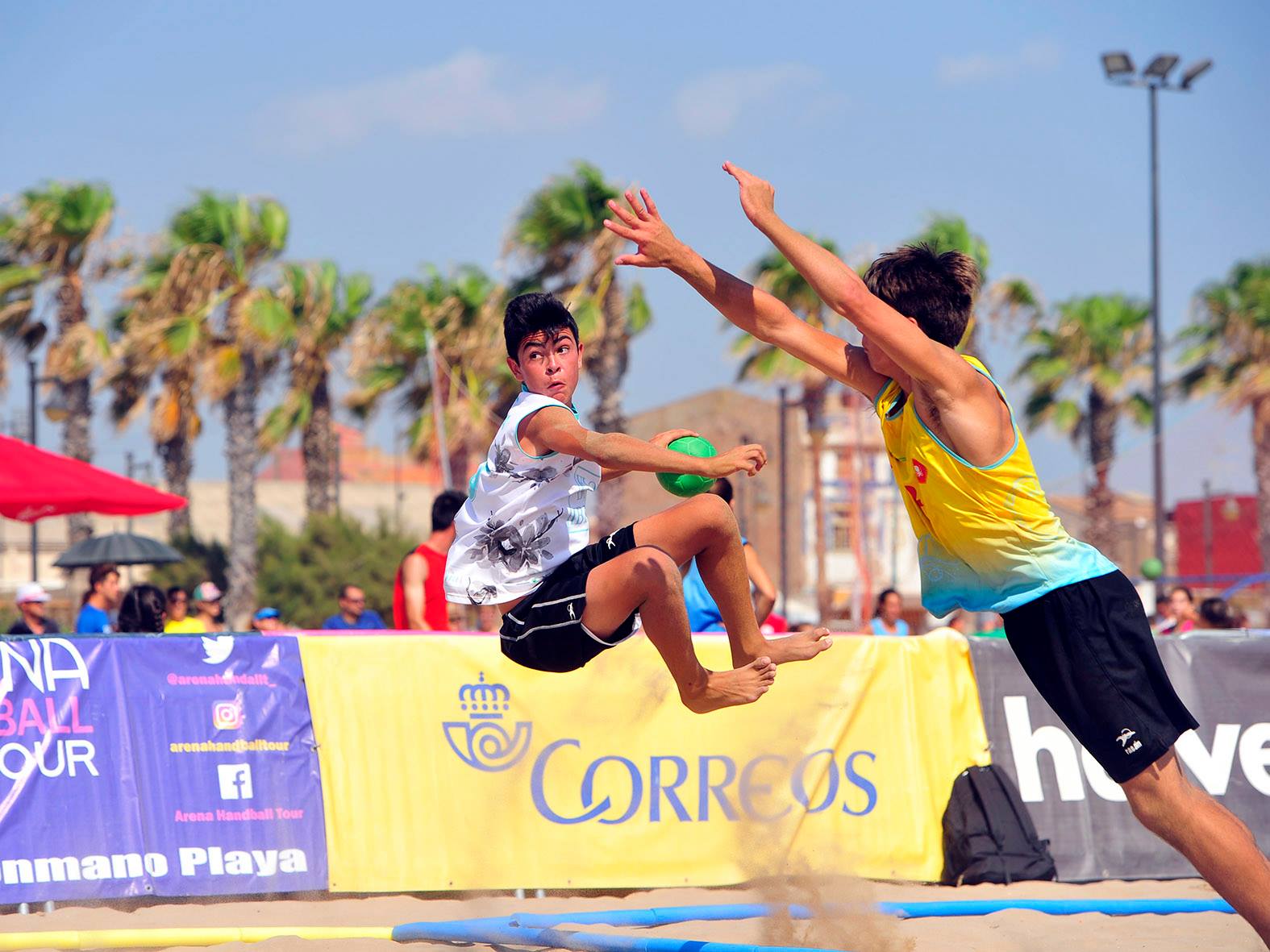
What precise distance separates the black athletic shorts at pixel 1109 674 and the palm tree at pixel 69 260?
2417cm

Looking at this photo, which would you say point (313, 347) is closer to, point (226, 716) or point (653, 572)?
point (226, 716)

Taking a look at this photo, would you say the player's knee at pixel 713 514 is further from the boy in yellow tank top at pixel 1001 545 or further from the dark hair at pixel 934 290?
the dark hair at pixel 934 290

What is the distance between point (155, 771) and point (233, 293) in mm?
19662

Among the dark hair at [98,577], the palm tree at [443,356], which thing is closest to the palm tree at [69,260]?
the palm tree at [443,356]

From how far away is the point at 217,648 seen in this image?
7.29 metres

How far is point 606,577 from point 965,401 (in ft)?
4.07

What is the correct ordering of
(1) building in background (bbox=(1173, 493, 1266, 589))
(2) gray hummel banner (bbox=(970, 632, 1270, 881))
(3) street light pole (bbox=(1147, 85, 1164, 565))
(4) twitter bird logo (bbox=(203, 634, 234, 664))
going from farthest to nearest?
(1) building in background (bbox=(1173, 493, 1266, 589)) → (3) street light pole (bbox=(1147, 85, 1164, 565)) → (2) gray hummel banner (bbox=(970, 632, 1270, 881)) → (4) twitter bird logo (bbox=(203, 634, 234, 664))

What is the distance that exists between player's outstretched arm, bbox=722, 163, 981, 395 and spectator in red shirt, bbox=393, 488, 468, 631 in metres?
4.12

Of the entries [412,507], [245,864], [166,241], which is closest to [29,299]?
[166,241]

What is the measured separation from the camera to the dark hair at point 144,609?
27.3 ft

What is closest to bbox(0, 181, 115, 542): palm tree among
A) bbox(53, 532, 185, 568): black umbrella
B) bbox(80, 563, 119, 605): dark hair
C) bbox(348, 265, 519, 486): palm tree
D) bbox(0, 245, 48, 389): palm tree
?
bbox(0, 245, 48, 389): palm tree

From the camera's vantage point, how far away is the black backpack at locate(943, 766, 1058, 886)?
752 cm

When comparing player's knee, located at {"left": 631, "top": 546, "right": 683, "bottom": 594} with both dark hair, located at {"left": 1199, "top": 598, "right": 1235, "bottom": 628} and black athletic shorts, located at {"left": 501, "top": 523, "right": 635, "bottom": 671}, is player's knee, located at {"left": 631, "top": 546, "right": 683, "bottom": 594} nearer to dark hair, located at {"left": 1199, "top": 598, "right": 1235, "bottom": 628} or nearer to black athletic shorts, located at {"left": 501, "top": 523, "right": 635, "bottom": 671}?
black athletic shorts, located at {"left": 501, "top": 523, "right": 635, "bottom": 671}

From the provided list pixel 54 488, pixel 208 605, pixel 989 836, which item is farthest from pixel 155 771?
pixel 989 836
